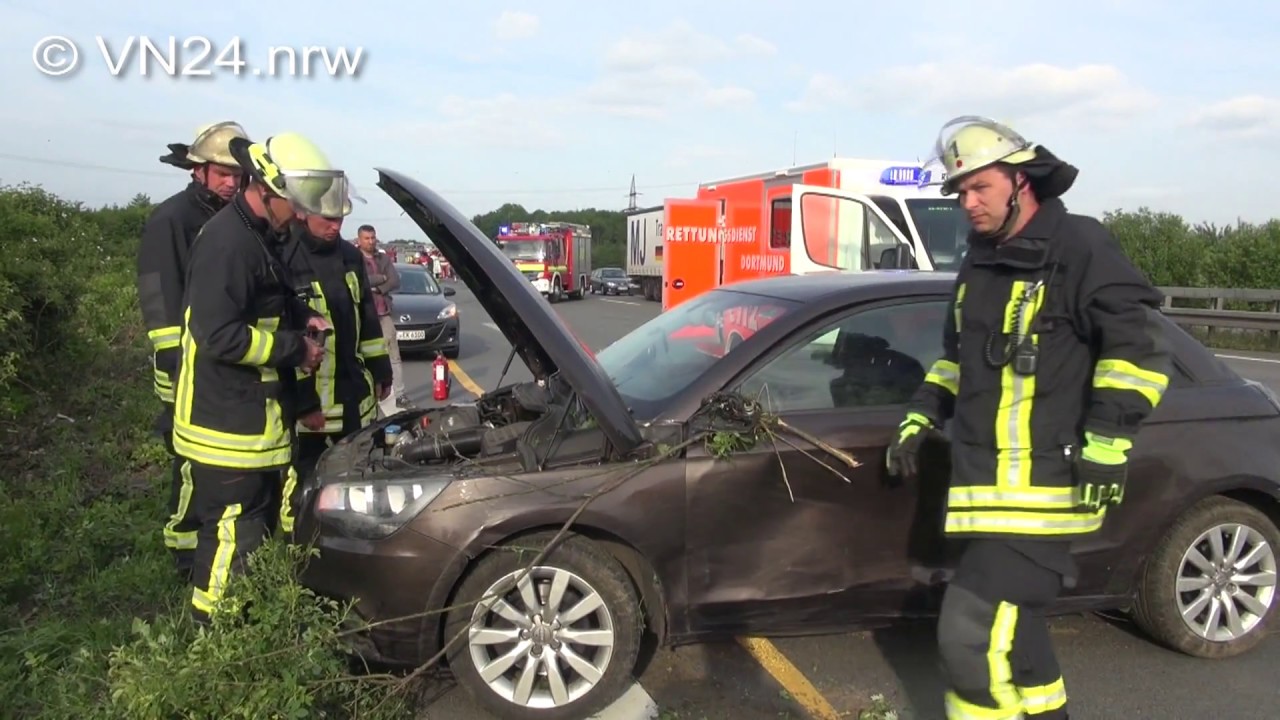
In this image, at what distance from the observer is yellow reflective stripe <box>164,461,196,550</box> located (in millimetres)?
3939

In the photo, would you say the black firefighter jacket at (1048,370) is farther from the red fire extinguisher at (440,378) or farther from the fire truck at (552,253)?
the fire truck at (552,253)

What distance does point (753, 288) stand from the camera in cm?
423

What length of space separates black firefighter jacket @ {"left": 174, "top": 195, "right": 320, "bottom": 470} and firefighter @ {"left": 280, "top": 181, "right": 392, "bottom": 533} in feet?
1.70

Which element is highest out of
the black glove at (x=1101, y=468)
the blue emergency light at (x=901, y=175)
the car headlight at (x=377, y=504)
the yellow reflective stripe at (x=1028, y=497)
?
the blue emergency light at (x=901, y=175)

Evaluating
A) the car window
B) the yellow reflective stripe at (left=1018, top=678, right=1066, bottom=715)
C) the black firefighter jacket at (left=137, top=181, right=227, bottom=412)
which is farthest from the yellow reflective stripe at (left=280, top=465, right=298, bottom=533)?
the yellow reflective stripe at (left=1018, top=678, right=1066, bottom=715)

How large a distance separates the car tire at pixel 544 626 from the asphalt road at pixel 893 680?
157mm

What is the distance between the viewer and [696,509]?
3209mm

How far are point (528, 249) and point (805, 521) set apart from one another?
28236mm

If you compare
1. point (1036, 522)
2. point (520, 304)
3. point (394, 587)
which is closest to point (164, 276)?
point (520, 304)

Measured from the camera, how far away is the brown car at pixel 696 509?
3.06 m

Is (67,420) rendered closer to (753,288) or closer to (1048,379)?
(753,288)

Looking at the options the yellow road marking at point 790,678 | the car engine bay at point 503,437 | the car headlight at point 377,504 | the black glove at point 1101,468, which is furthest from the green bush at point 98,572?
the black glove at point 1101,468

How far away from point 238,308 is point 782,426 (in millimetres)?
1918

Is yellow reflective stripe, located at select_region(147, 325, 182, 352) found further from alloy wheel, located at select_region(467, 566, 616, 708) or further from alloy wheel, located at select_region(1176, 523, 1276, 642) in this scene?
alloy wheel, located at select_region(1176, 523, 1276, 642)
